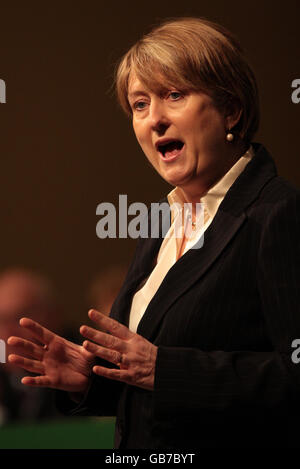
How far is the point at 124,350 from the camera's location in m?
1.17

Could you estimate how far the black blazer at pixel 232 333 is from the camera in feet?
3.81

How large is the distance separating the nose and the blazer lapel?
0.18m

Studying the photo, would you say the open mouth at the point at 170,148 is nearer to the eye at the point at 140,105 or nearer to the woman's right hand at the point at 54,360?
the eye at the point at 140,105

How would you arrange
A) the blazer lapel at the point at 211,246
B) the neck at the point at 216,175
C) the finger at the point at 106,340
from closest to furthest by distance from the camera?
the finger at the point at 106,340 < the blazer lapel at the point at 211,246 < the neck at the point at 216,175

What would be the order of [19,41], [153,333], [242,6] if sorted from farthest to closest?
[19,41] < [242,6] < [153,333]

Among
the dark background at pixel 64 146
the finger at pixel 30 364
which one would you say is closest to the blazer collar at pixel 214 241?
the finger at pixel 30 364

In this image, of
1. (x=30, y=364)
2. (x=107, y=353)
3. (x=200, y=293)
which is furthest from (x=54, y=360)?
(x=200, y=293)

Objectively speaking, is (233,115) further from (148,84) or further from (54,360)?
(54,360)

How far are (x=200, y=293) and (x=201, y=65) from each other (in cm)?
43

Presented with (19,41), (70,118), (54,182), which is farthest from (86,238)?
(19,41)

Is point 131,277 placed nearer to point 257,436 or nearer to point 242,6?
point 257,436

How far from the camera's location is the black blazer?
1161mm

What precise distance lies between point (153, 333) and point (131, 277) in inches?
10.0

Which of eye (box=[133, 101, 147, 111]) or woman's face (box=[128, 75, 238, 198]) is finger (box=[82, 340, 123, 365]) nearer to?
woman's face (box=[128, 75, 238, 198])
